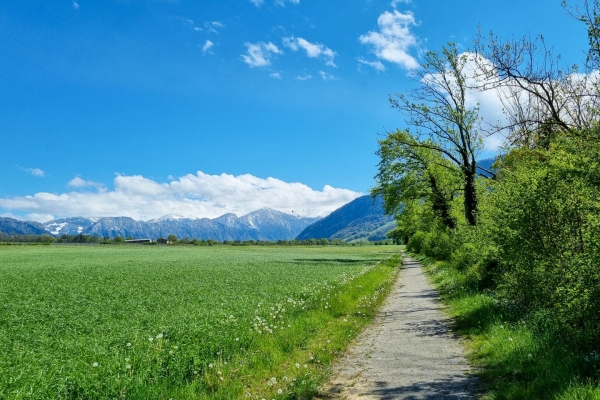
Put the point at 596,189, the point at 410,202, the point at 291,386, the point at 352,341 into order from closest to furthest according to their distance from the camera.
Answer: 1. the point at 291,386
2. the point at 596,189
3. the point at 352,341
4. the point at 410,202

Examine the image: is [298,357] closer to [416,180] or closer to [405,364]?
[405,364]

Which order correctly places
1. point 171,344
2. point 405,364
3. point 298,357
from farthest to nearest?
point 298,357 → point 171,344 → point 405,364

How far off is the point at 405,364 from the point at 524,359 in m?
2.51

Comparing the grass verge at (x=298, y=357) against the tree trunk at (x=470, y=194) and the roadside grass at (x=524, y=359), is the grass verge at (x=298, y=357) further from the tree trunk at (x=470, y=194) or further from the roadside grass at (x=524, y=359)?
the tree trunk at (x=470, y=194)

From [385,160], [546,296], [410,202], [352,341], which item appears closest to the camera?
[546,296]

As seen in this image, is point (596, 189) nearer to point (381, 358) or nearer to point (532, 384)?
point (532, 384)

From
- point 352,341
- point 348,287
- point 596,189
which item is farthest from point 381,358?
point 348,287

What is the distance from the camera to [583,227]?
344 inches

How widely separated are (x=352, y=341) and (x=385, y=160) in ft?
113

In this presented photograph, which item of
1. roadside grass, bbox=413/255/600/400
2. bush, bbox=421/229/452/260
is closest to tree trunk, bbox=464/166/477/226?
bush, bbox=421/229/452/260

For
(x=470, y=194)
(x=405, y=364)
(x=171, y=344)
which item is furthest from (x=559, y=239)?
(x=470, y=194)

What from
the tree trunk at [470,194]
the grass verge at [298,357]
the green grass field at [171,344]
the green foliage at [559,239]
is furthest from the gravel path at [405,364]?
the tree trunk at [470,194]

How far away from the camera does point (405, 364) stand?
371 inches

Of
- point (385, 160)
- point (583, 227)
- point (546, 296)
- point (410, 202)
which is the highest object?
point (385, 160)
